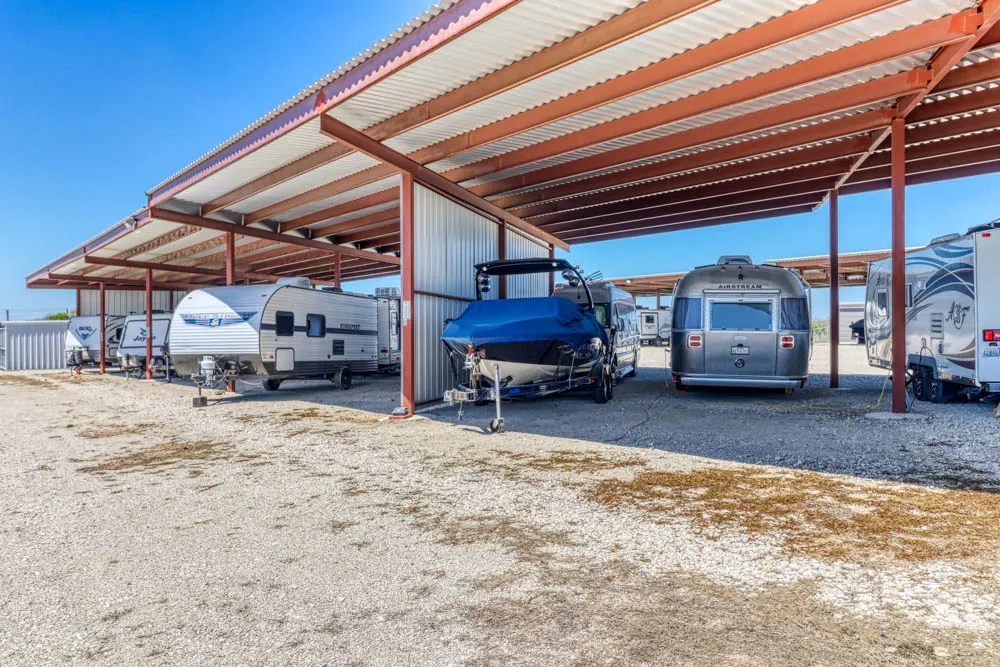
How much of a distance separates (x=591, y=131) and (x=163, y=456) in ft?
24.6

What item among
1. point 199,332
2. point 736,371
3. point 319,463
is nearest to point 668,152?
point 736,371

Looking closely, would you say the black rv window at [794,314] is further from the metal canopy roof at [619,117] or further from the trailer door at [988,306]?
the metal canopy roof at [619,117]

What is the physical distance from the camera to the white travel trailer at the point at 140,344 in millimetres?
18484

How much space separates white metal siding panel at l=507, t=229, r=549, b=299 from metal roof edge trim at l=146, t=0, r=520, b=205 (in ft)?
21.9

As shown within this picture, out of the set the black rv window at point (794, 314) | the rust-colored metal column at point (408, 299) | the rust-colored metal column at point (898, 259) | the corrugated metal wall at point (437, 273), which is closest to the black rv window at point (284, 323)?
the corrugated metal wall at point (437, 273)

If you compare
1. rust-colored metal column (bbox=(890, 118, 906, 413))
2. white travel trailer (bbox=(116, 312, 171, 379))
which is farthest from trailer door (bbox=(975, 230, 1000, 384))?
white travel trailer (bbox=(116, 312, 171, 379))

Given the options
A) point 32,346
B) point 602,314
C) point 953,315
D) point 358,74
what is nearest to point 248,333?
point 358,74

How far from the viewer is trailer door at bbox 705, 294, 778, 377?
9.40 metres

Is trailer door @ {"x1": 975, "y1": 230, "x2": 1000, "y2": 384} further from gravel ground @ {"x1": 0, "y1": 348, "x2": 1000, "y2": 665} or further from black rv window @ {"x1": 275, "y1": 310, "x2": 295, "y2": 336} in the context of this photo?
black rv window @ {"x1": 275, "y1": 310, "x2": 295, "y2": 336}

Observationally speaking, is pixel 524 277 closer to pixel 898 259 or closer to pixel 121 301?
pixel 898 259

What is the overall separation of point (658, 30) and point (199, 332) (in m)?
10.6

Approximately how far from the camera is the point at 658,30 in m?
5.84

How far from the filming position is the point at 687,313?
388 inches

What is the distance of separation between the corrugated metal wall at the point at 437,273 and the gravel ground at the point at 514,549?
10.3 feet
